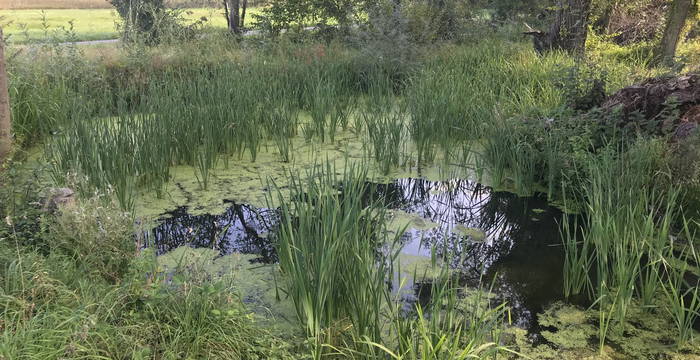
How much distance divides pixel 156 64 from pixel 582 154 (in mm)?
4788

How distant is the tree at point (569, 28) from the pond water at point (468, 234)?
14.7ft

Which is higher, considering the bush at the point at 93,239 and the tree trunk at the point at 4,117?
the tree trunk at the point at 4,117

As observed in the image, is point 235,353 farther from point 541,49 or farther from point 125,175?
point 541,49

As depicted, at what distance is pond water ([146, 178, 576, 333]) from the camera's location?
2814mm

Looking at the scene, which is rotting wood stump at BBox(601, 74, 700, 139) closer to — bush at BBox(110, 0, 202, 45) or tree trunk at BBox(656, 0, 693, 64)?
bush at BBox(110, 0, 202, 45)

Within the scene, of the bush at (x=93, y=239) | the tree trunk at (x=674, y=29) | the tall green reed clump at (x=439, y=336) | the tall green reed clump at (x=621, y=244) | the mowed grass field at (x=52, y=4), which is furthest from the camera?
the mowed grass field at (x=52, y=4)

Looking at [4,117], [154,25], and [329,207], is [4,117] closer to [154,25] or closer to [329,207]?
[329,207]

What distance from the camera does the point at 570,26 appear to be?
24.9ft

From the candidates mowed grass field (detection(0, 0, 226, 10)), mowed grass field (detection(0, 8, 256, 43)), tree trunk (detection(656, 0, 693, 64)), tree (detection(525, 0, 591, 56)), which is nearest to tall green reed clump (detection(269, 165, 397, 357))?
tree (detection(525, 0, 591, 56))

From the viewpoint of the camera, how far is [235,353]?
2068 mm

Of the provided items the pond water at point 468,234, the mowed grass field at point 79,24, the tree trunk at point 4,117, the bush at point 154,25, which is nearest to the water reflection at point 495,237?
the pond water at point 468,234

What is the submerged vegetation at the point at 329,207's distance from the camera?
2.10 m

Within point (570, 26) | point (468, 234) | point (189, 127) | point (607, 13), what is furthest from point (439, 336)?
point (607, 13)

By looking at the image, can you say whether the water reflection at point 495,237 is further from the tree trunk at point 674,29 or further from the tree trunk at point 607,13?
the tree trunk at point 607,13
